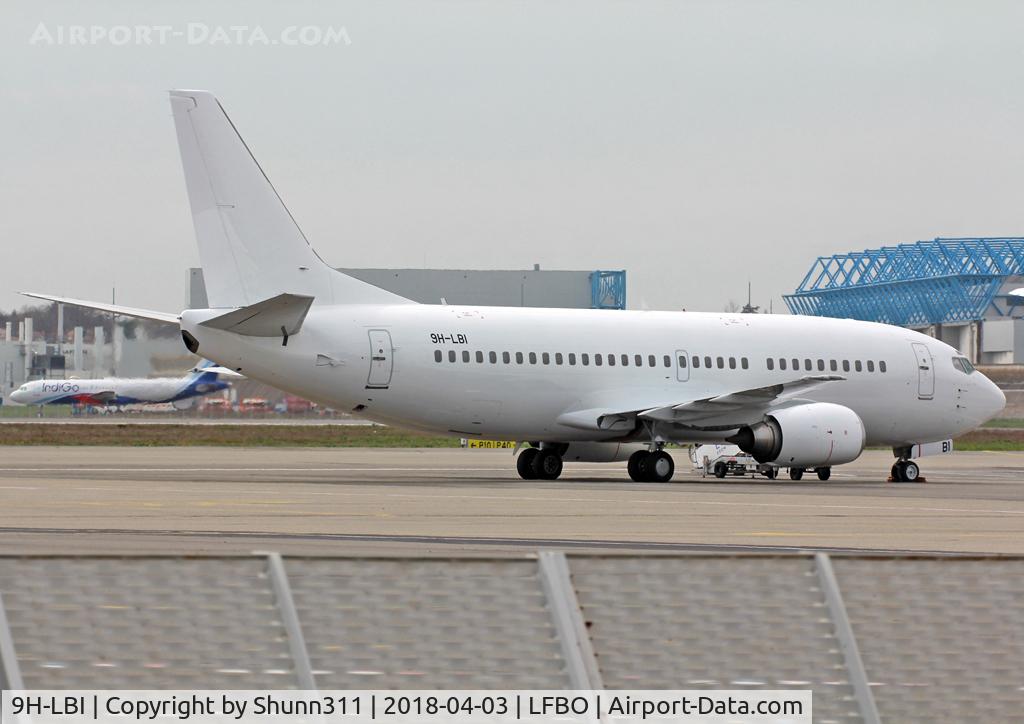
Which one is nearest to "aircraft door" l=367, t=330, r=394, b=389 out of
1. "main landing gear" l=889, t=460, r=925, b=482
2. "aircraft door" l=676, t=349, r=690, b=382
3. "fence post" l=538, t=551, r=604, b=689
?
"aircraft door" l=676, t=349, r=690, b=382

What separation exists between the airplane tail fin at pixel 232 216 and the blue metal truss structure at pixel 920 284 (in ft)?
352

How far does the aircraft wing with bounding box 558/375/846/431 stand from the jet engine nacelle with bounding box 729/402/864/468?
0.32 metres

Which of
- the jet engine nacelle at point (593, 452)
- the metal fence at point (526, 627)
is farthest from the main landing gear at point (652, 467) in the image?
the metal fence at point (526, 627)

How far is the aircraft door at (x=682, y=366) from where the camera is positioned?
3634cm

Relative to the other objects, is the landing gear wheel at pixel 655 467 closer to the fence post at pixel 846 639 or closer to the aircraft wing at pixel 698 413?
the aircraft wing at pixel 698 413

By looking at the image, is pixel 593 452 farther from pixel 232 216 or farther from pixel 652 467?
pixel 232 216

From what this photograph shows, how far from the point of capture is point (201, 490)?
92.4 ft

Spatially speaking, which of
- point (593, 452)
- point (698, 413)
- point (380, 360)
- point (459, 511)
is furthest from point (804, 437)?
point (459, 511)

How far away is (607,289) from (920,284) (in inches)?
2134

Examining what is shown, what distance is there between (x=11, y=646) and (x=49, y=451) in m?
44.8

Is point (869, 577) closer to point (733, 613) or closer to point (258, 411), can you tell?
point (733, 613)

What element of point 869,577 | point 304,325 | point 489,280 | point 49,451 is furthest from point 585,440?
point 489,280

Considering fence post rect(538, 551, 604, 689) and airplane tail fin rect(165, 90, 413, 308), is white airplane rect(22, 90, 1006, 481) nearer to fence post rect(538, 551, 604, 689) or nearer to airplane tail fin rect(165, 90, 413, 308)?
airplane tail fin rect(165, 90, 413, 308)

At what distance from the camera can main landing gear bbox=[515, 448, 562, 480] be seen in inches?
1438
